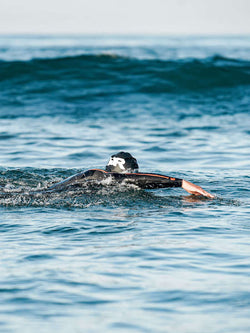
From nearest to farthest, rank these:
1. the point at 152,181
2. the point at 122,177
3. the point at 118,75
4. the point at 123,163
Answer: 1. the point at 152,181
2. the point at 122,177
3. the point at 123,163
4. the point at 118,75

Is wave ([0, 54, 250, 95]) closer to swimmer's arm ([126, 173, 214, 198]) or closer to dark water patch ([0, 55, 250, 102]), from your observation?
dark water patch ([0, 55, 250, 102])

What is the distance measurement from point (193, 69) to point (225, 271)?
29.7 metres

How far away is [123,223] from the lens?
10.2 m

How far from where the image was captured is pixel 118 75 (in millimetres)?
35438

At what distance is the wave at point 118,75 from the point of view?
33.3 m

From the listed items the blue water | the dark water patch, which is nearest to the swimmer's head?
the blue water

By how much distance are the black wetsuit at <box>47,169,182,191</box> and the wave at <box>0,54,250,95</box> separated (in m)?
20.7

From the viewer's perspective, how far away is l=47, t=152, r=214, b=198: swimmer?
1145 centimetres

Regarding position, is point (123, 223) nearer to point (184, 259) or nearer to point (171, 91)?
point (184, 259)

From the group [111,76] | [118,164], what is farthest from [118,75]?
[118,164]

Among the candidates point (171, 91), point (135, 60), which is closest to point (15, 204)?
point (171, 91)

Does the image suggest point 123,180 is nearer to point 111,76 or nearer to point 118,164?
point 118,164

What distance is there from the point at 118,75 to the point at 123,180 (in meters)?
24.5

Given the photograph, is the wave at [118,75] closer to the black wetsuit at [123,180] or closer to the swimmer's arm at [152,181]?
the black wetsuit at [123,180]
